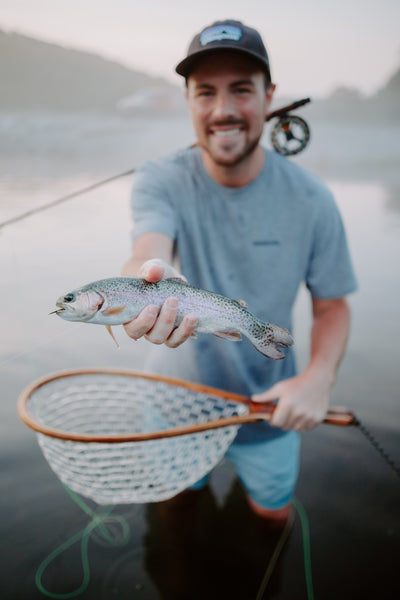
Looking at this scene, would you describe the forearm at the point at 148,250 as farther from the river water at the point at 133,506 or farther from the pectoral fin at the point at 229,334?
the pectoral fin at the point at 229,334

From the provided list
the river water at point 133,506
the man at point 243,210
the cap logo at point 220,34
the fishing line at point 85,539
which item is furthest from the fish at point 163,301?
Result: the fishing line at point 85,539

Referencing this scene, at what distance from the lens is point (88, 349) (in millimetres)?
5473

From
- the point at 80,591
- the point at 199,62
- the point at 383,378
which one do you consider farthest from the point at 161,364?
the point at 383,378

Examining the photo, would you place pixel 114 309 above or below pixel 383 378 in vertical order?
above

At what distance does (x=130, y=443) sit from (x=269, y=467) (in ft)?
5.39

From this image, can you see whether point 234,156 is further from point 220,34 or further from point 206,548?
point 206,548

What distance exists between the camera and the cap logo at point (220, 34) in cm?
240

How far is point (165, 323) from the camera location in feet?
4.29

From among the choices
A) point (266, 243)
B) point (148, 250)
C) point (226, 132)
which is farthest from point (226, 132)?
point (148, 250)

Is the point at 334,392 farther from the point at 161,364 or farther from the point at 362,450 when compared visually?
the point at 161,364

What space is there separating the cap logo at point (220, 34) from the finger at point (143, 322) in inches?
76.7

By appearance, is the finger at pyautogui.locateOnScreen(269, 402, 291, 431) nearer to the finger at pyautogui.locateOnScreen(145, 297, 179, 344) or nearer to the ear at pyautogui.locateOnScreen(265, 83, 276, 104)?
the finger at pyautogui.locateOnScreen(145, 297, 179, 344)

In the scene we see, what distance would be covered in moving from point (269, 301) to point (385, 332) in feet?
14.6

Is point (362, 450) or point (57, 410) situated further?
point (362, 450)
